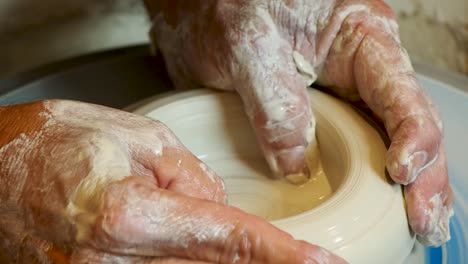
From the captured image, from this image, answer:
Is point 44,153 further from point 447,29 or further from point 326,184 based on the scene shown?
point 447,29

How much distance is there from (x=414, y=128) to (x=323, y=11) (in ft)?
0.93

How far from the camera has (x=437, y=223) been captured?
35.2 inches

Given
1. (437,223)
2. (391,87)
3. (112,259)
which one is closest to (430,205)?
(437,223)

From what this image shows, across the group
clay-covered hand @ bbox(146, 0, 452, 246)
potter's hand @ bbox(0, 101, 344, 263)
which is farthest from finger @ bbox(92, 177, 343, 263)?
clay-covered hand @ bbox(146, 0, 452, 246)

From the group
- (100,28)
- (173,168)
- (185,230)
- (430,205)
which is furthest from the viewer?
(100,28)

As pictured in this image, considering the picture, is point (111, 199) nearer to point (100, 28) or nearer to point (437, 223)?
point (437, 223)

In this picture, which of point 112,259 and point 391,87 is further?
point 391,87

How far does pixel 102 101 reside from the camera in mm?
1348

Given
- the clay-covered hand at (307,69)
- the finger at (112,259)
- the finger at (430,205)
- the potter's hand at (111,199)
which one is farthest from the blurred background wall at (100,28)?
the finger at (112,259)

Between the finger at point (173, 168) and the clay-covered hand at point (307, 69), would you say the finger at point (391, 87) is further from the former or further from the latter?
the finger at point (173, 168)

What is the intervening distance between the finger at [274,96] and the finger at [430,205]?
8.0 inches

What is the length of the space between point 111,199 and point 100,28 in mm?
1435

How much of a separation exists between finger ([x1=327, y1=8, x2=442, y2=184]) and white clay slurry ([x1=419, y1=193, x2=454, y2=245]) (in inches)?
1.9

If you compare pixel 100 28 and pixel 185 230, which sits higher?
pixel 185 230
